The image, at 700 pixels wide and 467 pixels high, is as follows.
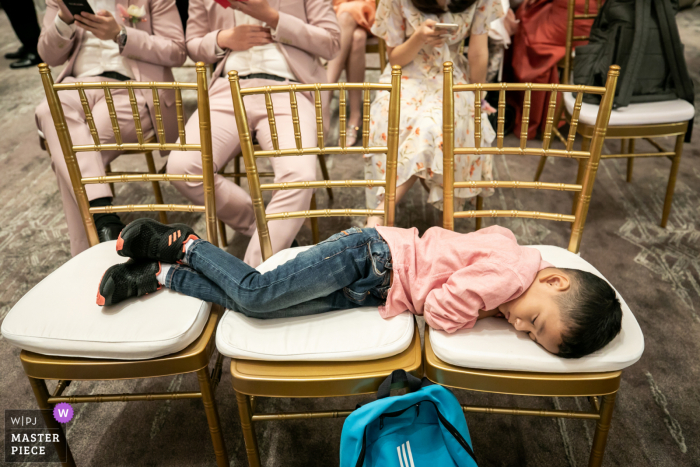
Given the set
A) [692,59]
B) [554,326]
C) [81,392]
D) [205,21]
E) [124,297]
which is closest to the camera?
[554,326]

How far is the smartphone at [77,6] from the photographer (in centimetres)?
180

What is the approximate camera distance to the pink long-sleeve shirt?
43.3 inches

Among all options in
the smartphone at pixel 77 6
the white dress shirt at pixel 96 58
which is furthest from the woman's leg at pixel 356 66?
the smartphone at pixel 77 6

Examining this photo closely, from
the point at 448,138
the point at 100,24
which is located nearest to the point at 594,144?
the point at 448,138

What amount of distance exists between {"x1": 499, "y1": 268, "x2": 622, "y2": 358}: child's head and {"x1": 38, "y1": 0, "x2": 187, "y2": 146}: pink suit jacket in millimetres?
1535

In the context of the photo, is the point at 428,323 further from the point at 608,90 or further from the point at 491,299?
the point at 608,90

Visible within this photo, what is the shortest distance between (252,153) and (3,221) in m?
1.77

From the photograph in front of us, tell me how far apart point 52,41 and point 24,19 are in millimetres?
2793

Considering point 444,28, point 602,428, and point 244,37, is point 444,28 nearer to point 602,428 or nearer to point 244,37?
point 244,37

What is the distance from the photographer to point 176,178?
4.55ft

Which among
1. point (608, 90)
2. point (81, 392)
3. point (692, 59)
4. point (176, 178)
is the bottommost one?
point (81, 392)

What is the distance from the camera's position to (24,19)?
4.09 m

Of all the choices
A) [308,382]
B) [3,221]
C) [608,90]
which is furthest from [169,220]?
[608,90]

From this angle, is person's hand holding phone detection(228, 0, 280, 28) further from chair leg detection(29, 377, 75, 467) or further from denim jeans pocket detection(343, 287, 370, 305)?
chair leg detection(29, 377, 75, 467)
